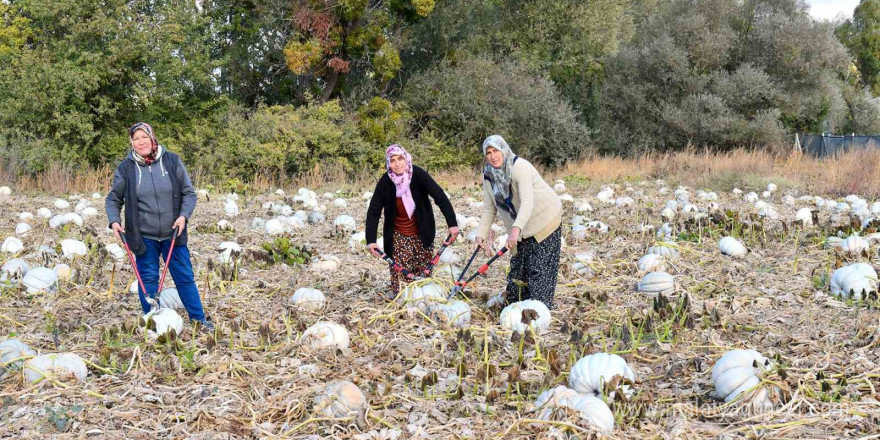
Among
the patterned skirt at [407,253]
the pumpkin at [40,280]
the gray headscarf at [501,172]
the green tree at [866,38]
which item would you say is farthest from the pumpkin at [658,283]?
the green tree at [866,38]

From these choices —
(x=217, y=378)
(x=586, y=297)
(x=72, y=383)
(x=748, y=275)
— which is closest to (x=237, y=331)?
(x=217, y=378)

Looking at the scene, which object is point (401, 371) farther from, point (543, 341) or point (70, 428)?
point (70, 428)

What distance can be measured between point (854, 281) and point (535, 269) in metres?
1.92

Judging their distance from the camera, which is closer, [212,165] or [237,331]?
[237,331]

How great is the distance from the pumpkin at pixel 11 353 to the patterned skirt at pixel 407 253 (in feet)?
6.92

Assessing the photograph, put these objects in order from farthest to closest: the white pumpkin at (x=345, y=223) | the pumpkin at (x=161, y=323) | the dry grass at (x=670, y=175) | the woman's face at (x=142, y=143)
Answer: the dry grass at (x=670, y=175)
the white pumpkin at (x=345, y=223)
the woman's face at (x=142, y=143)
the pumpkin at (x=161, y=323)

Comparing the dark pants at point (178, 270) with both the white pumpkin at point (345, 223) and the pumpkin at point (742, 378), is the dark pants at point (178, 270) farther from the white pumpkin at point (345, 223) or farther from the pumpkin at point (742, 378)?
the white pumpkin at point (345, 223)

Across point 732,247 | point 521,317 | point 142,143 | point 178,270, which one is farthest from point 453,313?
point 732,247

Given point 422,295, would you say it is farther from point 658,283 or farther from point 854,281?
point 854,281

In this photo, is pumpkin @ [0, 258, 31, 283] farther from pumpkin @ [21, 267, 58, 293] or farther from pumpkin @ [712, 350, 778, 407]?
pumpkin @ [712, 350, 778, 407]

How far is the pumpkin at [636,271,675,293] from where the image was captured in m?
4.75

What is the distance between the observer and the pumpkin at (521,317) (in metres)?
4.00

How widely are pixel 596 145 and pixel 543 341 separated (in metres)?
15.8

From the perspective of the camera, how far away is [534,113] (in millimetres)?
17047
